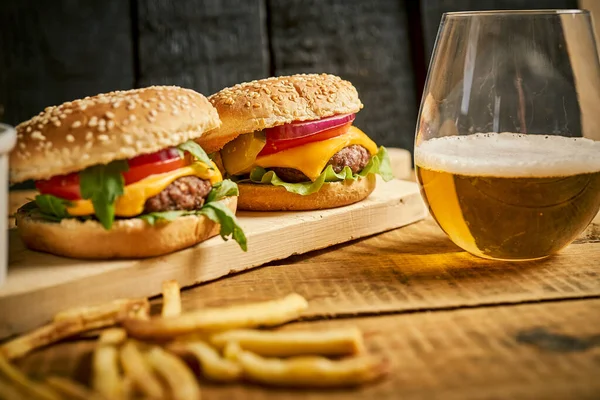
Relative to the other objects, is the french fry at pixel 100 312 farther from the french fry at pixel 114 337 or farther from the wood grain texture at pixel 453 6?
the wood grain texture at pixel 453 6

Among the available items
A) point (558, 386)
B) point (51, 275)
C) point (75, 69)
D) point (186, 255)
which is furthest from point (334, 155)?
point (75, 69)

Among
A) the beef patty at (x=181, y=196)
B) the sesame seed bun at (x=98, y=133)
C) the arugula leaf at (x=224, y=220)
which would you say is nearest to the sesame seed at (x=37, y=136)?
the sesame seed bun at (x=98, y=133)

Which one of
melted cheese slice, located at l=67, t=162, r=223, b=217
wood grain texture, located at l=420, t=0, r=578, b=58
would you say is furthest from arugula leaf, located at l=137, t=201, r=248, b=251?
wood grain texture, located at l=420, t=0, r=578, b=58

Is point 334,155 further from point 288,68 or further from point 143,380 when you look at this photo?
point 288,68

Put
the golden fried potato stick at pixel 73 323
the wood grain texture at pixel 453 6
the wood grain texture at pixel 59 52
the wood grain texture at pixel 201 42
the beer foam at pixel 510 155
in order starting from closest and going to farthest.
→ the golden fried potato stick at pixel 73 323
the beer foam at pixel 510 155
the wood grain texture at pixel 59 52
the wood grain texture at pixel 201 42
the wood grain texture at pixel 453 6

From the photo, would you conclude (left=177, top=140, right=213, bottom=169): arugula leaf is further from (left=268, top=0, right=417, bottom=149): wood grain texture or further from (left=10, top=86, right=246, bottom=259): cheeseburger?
(left=268, top=0, right=417, bottom=149): wood grain texture

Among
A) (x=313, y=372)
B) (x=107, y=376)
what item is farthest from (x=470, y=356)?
(x=107, y=376)
